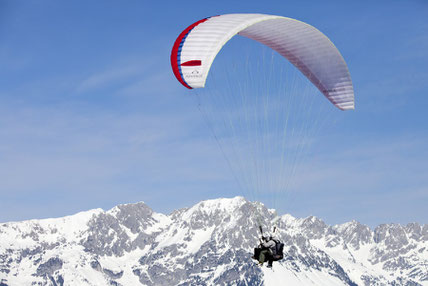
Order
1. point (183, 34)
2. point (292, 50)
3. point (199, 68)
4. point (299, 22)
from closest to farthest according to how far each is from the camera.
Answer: point (199, 68), point (183, 34), point (299, 22), point (292, 50)

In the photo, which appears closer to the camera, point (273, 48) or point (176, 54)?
point (176, 54)

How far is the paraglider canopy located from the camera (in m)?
39.2

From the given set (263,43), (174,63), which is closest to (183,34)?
(174,63)

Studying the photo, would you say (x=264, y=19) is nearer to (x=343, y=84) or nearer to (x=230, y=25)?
(x=230, y=25)

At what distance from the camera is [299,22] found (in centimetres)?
4472

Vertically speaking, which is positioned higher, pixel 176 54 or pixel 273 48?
pixel 273 48

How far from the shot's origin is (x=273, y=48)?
4797 centimetres

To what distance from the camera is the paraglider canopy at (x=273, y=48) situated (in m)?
39.2

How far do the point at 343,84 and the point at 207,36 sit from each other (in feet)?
40.1

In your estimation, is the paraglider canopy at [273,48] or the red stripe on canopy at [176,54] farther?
the red stripe on canopy at [176,54]

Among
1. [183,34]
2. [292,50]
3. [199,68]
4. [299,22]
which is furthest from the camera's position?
[292,50]

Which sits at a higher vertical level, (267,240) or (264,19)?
(264,19)

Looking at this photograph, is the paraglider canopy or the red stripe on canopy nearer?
the paraglider canopy

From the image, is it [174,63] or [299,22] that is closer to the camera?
[174,63]
